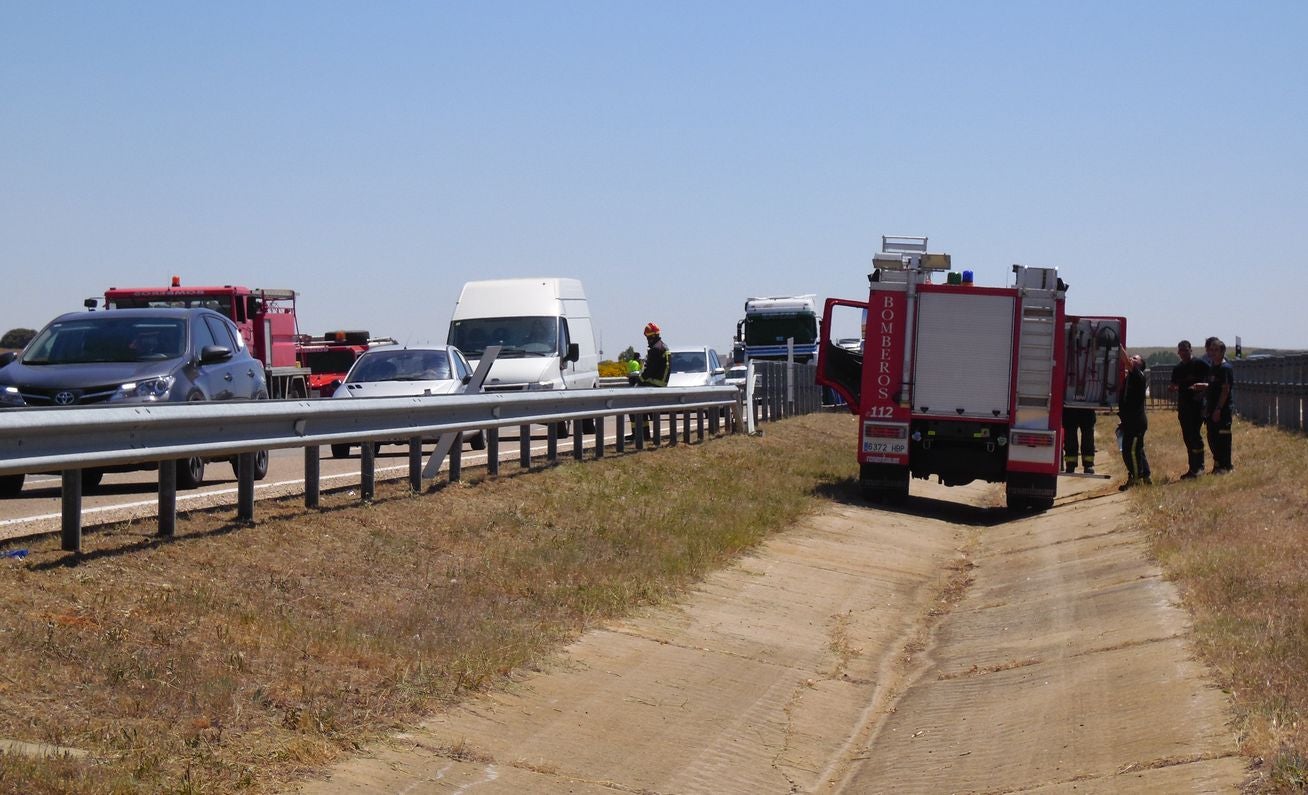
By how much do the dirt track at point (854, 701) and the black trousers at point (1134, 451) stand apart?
659cm

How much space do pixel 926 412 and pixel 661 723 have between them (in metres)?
12.2

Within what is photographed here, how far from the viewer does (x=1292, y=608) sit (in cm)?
903

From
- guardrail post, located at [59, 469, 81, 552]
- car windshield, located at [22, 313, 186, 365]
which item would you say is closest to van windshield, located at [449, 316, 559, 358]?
car windshield, located at [22, 313, 186, 365]

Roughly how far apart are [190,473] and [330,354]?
29.3 metres

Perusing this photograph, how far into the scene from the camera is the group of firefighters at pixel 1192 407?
63.7ft

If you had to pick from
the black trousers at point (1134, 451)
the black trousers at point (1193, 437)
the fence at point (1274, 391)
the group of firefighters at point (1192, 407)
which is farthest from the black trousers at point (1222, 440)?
the fence at point (1274, 391)

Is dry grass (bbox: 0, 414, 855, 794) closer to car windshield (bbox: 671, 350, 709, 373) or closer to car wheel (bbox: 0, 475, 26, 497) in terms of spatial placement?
car wheel (bbox: 0, 475, 26, 497)

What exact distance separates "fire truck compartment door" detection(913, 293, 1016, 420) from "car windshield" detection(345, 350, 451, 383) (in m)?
6.18

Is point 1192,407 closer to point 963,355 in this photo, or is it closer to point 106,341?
point 963,355

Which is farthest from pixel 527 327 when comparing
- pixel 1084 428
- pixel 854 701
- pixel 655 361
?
pixel 854 701

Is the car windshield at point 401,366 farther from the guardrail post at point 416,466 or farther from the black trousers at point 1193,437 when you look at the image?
the black trousers at point 1193,437

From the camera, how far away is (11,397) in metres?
12.6

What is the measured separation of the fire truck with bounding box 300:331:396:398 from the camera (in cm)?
4034

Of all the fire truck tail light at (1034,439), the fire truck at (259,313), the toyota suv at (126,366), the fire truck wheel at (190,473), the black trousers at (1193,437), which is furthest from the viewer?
the fire truck at (259,313)
